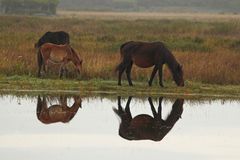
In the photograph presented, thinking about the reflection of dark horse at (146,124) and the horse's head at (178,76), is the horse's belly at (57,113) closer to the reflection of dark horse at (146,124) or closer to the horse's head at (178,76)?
the reflection of dark horse at (146,124)

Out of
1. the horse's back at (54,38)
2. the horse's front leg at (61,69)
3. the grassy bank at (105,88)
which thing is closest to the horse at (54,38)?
the horse's back at (54,38)

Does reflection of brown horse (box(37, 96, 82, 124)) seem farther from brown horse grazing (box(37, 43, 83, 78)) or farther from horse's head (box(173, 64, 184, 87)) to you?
brown horse grazing (box(37, 43, 83, 78))

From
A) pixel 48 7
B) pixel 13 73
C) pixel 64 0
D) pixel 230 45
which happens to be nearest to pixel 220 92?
pixel 13 73

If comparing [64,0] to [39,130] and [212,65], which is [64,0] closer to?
[212,65]

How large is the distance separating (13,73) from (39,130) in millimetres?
7913

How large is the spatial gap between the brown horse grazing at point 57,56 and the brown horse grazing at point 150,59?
1462mm

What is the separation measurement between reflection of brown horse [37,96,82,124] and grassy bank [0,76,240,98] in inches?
65.1

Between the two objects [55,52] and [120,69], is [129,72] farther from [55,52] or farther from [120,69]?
[55,52]

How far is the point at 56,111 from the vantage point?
58.7 feet

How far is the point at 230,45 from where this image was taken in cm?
3491

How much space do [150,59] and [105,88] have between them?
1.63 metres

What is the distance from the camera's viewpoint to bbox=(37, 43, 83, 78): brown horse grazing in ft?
76.3

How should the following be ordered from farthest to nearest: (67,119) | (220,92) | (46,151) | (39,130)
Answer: (220,92) < (67,119) < (39,130) < (46,151)

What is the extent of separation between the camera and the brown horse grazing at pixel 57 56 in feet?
76.3
